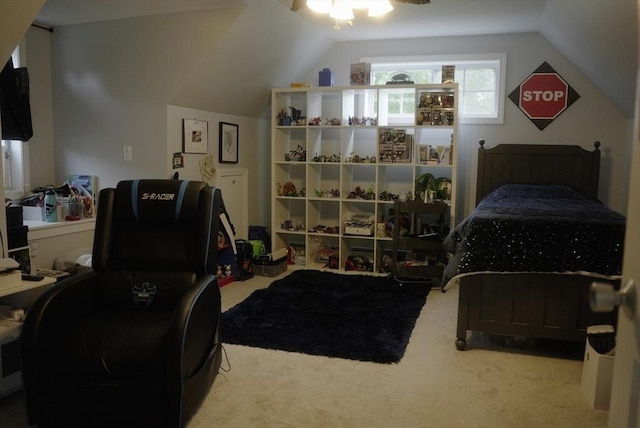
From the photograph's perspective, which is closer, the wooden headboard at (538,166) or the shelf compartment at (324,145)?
the wooden headboard at (538,166)

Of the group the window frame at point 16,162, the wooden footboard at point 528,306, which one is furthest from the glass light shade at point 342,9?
the window frame at point 16,162

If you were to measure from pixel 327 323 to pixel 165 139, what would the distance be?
2.10m

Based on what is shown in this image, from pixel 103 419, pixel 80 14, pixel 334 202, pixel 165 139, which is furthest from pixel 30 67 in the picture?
pixel 103 419

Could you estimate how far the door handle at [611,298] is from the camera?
965 mm

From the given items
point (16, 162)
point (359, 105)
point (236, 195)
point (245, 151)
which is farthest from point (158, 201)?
point (359, 105)

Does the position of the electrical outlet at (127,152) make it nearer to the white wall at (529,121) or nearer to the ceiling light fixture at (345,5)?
the ceiling light fixture at (345,5)

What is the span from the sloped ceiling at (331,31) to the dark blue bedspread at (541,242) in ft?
4.34

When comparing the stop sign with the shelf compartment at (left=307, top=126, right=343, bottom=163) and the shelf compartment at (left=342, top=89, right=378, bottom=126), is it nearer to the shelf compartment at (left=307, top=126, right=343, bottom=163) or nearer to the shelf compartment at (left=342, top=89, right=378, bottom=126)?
the shelf compartment at (left=342, top=89, right=378, bottom=126)

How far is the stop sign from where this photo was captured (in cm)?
509

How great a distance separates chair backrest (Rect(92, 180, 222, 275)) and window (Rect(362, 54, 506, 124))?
11.1 ft

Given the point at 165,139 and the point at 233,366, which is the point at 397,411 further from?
the point at 165,139

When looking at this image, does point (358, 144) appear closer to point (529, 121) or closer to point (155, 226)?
point (529, 121)

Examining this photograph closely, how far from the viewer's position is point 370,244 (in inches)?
223

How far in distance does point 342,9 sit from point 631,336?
2351mm
